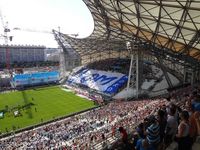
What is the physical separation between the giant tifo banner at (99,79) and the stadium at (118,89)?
0.88 feet

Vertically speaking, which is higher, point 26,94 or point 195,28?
point 195,28

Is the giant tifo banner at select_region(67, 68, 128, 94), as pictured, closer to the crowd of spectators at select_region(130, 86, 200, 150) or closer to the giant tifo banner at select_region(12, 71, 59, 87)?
the giant tifo banner at select_region(12, 71, 59, 87)

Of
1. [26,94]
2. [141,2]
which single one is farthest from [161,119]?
[26,94]

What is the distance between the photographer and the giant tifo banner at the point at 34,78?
240ft

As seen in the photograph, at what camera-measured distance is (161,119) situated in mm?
9539

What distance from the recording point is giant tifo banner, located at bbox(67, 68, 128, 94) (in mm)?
59750

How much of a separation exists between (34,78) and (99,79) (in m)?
20.8

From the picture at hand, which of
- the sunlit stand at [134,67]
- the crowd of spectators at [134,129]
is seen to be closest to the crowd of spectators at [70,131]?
the crowd of spectators at [134,129]

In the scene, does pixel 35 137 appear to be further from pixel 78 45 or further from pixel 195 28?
pixel 78 45

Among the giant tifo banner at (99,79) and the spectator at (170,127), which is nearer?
the spectator at (170,127)

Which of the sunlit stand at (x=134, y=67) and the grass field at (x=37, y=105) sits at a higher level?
the sunlit stand at (x=134, y=67)

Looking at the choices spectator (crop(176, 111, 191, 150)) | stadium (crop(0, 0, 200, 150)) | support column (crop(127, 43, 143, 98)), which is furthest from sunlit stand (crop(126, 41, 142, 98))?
spectator (crop(176, 111, 191, 150))

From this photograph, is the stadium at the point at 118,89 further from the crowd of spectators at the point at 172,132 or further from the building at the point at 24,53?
the building at the point at 24,53

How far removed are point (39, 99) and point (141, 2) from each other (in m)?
39.7
